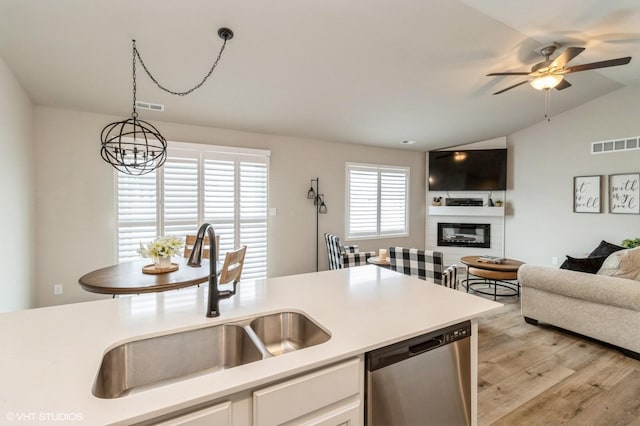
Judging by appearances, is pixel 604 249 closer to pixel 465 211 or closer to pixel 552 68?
pixel 465 211

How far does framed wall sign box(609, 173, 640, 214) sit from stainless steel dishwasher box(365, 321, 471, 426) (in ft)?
→ 15.7

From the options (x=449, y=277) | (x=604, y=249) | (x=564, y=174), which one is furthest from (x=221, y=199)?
(x=564, y=174)

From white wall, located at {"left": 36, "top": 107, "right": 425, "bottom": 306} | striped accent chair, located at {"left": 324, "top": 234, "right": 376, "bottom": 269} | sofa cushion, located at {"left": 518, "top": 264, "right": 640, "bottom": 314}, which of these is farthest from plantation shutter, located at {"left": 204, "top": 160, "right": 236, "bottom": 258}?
sofa cushion, located at {"left": 518, "top": 264, "right": 640, "bottom": 314}

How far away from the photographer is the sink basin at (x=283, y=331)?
4.49 feet

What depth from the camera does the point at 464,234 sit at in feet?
20.4

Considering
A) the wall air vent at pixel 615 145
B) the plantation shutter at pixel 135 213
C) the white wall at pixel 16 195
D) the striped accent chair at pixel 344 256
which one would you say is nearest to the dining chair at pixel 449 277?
the striped accent chair at pixel 344 256

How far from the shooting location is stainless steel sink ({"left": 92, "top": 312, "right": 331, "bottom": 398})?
1084 millimetres

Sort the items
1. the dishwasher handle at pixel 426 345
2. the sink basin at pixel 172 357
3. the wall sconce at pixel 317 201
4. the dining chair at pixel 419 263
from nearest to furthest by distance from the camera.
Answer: the sink basin at pixel 172 357, the dishwasher handle at pixel 426 345, the dining chair at pixel 419 263, the wall sconce at pixel 317 201

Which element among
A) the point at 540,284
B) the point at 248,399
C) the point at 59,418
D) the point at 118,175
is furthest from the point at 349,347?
the point at 118,175

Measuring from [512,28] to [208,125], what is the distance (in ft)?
12.2

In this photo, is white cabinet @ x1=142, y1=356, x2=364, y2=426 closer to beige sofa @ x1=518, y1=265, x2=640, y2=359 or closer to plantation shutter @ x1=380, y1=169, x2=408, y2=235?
beige sofa @ x1=518, y1=265, x2=640, y2=359

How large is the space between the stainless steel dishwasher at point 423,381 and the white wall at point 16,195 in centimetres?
325

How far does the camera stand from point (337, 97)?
3.75m

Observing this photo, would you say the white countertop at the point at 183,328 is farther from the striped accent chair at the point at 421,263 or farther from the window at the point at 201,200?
the window at the point at 201,200
